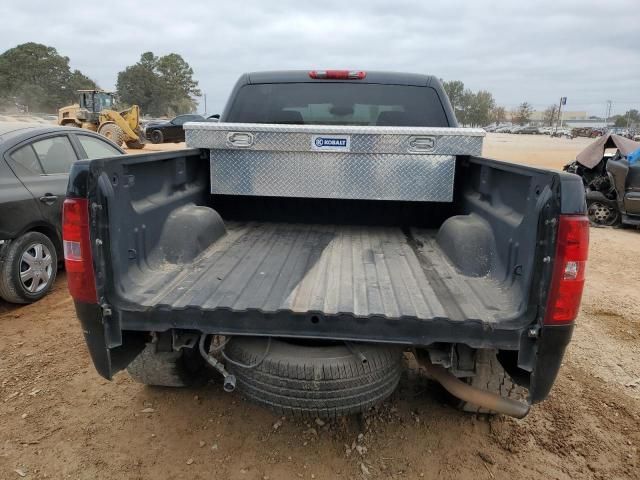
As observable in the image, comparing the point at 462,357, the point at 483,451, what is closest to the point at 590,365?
the point at 483,451

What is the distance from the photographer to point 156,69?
83.9 m

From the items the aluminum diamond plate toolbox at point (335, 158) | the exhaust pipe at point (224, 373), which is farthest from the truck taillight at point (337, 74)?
the exhaust pipe at point (224, 373)

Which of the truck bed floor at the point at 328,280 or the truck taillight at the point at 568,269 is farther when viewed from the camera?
the truck bed floor at the point at 328,280

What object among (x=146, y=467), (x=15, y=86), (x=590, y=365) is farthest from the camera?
(x=15, y=86)

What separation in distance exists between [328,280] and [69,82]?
88.1m

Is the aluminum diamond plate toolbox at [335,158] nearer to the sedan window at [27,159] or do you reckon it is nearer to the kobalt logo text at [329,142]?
the kobalt logo text at [329,142]

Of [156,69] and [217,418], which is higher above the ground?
[156,69]

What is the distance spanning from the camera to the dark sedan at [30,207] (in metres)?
4.44

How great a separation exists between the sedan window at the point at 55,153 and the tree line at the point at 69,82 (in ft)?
A: 208

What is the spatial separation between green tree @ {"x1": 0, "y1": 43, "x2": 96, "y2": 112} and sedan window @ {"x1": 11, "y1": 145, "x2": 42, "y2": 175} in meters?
73.9

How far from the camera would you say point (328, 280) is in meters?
2.67

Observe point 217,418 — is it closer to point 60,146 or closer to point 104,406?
point 104,406


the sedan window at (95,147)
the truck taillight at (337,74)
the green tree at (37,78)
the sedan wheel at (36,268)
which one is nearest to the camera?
the truck taillight at (337,74)

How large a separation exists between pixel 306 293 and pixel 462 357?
0.83 meters
